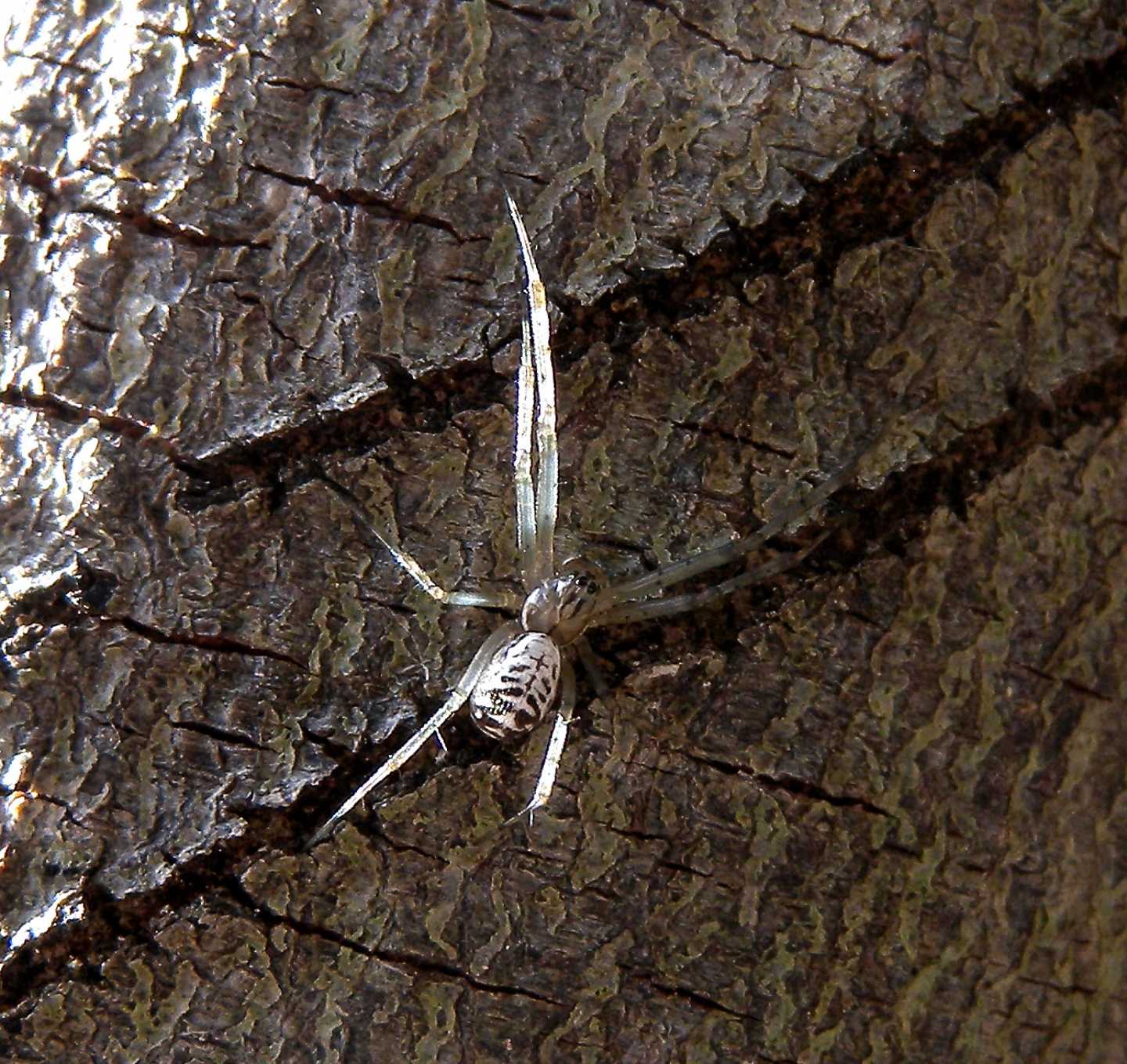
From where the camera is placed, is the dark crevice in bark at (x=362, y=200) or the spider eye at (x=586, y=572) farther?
the spider eye at (x=586, y=572)

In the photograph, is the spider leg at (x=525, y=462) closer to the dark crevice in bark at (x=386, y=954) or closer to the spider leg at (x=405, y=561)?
the spider leg at (x=405, y=561)

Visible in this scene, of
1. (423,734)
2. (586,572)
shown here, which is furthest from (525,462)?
(423,734)

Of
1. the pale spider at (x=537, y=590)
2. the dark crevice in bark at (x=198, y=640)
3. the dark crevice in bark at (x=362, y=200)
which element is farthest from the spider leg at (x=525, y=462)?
the dark crevice in bark at (x=198, y=640)

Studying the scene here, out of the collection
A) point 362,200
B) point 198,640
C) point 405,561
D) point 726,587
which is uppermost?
point 362,200

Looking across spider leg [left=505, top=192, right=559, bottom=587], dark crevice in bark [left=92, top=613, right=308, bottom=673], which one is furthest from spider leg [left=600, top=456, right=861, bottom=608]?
dark crevice in bark [left=92, top=613, right=308, bottom=673]

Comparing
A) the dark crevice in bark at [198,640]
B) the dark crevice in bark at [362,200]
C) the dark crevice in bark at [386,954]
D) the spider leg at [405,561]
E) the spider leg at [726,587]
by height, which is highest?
the dark crevice in bark at [362,200]

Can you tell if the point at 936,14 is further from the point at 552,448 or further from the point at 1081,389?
the point at 552,448

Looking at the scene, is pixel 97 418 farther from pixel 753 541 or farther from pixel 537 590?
pixel 753 541
